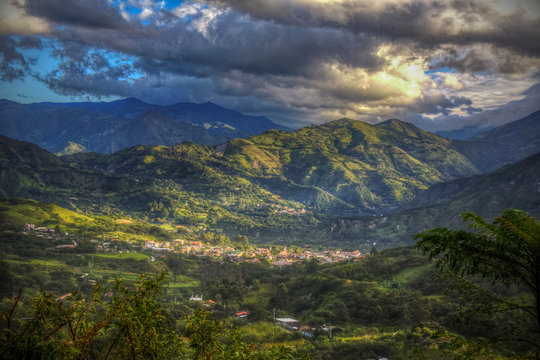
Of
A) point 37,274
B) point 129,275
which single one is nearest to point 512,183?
point 129,275

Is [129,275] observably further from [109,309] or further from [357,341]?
[109,309]

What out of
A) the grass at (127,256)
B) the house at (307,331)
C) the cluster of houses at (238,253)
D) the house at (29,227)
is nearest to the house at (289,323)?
the house at (307,331)

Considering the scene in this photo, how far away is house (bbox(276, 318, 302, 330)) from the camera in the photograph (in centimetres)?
5947

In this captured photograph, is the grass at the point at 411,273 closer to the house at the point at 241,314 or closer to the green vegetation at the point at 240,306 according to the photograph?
the green vegetation at the point at 240,306

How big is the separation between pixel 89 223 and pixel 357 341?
144076 millimetres

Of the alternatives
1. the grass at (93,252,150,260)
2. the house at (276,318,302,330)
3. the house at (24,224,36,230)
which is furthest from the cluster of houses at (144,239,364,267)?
the house at (276,318,302,330)

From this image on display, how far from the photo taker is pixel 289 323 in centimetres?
6156

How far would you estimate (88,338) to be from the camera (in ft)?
23.6

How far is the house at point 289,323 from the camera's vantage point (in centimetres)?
5947

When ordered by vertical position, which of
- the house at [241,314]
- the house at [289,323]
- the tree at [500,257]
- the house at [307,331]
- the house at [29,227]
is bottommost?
the house at [241,314]

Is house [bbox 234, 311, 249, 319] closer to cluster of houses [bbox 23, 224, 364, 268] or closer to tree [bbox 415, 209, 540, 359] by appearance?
cluster of houses [bbox 23, 224, 364, 268]

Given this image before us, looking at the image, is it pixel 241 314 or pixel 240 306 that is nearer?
pixel 241 314

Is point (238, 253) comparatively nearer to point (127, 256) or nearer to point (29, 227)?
point (127, 256)

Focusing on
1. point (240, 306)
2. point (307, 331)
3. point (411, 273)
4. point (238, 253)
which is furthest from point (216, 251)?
point (307, 331)
